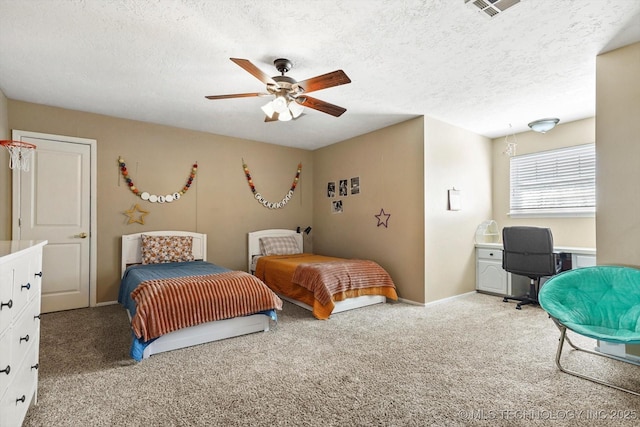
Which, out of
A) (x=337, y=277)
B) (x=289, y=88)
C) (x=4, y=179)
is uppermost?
(x=289, y=88)

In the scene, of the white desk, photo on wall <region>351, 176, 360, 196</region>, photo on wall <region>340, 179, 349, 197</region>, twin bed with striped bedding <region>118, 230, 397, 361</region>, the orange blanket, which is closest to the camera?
twin bed with striped bedding <region>118, 230, 397, 361</region>

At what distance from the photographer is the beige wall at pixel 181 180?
4.00 meters

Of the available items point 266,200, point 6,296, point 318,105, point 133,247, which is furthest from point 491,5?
point 133,247

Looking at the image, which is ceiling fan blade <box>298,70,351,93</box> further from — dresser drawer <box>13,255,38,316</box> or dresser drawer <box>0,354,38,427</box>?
dresser drawer <box>0,354,38,427</box>

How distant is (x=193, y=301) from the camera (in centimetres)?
270

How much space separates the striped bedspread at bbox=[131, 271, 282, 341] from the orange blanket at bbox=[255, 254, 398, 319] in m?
0.66

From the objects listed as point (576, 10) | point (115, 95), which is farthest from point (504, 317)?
point (115, 95)

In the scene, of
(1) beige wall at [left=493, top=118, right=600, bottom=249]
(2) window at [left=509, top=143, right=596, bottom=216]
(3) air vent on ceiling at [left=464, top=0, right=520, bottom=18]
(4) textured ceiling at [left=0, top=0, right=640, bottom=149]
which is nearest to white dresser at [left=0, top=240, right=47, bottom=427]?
(4) textured ceiling at [left=0, top=0, right=640, bottom=149]

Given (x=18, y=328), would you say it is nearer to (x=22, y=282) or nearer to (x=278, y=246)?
(x=22, y=282)

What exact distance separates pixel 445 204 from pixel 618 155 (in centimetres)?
195

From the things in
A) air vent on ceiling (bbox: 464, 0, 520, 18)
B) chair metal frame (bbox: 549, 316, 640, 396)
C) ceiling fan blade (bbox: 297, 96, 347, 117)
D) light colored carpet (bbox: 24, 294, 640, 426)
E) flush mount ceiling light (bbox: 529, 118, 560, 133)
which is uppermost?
air vent on ceiling (bbox: 464, 0, 520, 18)

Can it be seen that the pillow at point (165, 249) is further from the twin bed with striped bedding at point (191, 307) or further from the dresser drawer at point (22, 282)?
the dresser drawer at point (22, 282)

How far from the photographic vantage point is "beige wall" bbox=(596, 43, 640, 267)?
243 centimetres

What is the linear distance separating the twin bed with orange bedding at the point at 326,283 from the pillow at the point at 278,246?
0.79 ft
